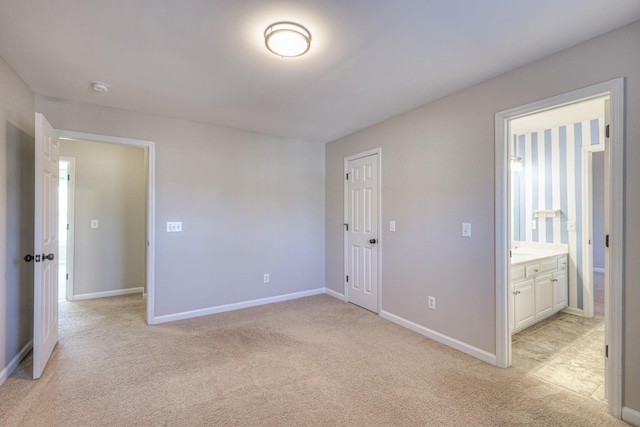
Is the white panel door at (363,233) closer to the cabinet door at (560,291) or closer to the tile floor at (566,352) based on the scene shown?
the tile floor at (566,352)

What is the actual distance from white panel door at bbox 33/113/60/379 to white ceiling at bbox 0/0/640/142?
0.58 m

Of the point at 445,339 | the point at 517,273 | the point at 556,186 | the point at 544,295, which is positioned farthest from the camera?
the point at 556,186

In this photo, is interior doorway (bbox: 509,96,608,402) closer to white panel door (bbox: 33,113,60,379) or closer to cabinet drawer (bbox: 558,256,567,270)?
cabinet drawer (bbox: 558,256,567,270)

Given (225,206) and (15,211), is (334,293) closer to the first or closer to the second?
(225,206)

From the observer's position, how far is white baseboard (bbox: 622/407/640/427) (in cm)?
177

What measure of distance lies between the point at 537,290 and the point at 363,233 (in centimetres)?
205

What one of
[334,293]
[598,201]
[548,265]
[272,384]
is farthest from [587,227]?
[272,384]

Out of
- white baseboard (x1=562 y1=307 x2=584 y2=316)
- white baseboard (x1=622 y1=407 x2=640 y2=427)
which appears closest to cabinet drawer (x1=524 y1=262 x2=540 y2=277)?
white baseboard (x1=562 y1=307 x2=584 y2=316)

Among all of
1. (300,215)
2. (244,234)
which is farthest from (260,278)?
(300,215)

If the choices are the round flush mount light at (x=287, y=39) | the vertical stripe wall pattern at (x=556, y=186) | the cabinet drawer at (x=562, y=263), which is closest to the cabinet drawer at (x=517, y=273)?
the cabinet drawer at (x=562, y=263)

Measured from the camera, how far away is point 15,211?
242 centimetres

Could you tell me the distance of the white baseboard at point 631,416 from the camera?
1.77 metres

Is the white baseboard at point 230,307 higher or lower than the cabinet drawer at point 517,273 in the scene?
lower

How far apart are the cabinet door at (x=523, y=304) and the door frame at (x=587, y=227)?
3.10 feet
